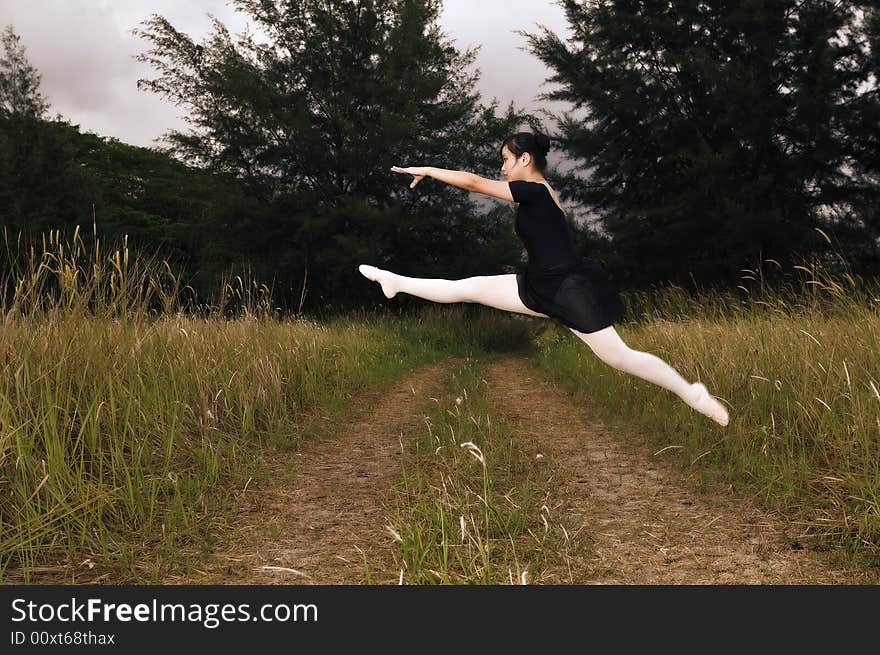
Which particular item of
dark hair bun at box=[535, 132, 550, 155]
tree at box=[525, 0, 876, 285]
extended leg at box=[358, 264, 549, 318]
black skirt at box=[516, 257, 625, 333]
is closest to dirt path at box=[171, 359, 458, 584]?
extended leg at box=[358, 264, 549, 318]

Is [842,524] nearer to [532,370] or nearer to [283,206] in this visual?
[532,370]

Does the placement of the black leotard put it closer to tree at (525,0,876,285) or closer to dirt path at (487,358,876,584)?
dirt path at (487,358,876,584)

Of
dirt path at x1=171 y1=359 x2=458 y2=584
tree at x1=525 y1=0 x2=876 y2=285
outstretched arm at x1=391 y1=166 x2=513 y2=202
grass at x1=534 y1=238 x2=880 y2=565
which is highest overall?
tree at x1=525 y1=0 x2=876 y2=285

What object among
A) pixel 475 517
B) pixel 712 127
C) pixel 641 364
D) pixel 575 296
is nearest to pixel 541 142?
pixel 575 296

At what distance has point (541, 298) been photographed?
3.66 metres

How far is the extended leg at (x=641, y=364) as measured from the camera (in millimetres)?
3665

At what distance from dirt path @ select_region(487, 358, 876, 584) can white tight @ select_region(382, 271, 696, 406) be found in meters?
0.74

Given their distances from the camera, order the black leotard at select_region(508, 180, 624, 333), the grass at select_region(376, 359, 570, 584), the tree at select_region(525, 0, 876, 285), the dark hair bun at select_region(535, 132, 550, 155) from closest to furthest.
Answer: the grass at select_region(376, 359, 570, 584) < the black leotard at select_region(508, 180, 624, 333) < the dark hair bun at select_region(535, 132, 550, 155) < the tree at select_region(525, 0, 876, 285)

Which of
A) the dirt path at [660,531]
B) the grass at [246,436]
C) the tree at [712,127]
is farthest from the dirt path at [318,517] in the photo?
the tree at [712,127]

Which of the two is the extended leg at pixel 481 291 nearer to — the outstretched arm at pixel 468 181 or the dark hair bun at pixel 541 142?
the outstretched arm at pixel 468 181

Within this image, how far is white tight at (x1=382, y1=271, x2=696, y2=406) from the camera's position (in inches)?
145

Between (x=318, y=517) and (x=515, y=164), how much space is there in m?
2.47

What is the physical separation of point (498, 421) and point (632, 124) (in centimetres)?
1205

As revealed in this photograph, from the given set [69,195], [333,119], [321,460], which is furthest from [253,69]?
[321,460]
